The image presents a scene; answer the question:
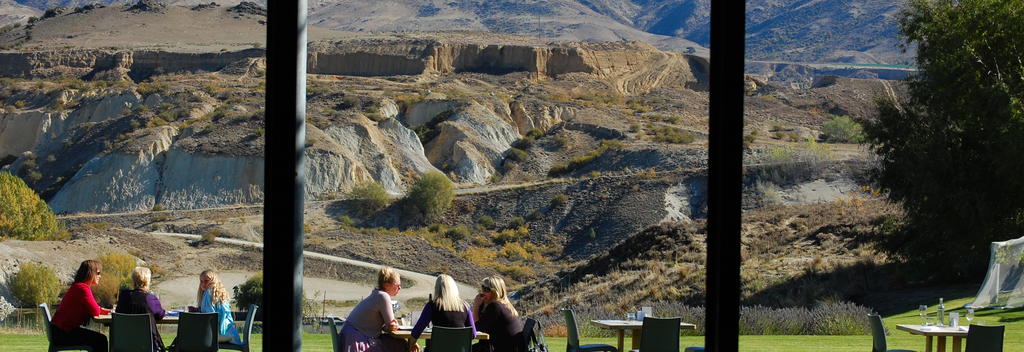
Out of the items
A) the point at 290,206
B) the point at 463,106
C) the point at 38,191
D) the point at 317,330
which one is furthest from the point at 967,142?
the point at 38,191

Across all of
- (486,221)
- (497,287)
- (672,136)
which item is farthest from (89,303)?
(672,136)

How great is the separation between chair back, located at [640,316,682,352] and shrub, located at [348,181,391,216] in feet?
121

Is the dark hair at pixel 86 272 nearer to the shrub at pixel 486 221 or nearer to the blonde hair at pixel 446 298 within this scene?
the blonde hair at pixel 446 298

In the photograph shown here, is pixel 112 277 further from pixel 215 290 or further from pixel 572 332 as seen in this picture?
pixel 572 332

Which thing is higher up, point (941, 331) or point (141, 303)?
point (141, 303)

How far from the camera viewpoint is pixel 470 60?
6341cm

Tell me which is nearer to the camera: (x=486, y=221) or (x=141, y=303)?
(x=141, y=303)

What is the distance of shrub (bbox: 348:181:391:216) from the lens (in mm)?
42531

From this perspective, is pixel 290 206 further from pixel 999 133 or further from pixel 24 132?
pixel 24 132

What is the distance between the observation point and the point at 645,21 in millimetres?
95250

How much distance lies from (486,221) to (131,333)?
38.0m

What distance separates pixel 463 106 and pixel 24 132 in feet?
64.9

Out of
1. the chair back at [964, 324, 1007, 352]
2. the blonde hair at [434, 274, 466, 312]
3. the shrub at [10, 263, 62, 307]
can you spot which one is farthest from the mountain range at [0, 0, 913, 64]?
the blonde hair at [434, 274, 466, 312]

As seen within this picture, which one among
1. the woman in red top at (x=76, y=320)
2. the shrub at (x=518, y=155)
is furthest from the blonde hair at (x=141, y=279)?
the shrub at (x=518, y=155)
